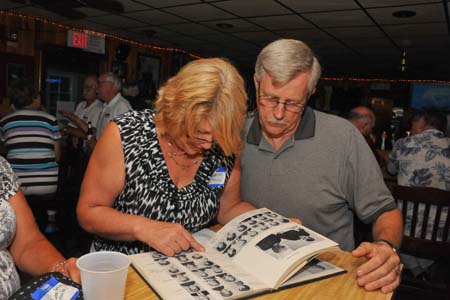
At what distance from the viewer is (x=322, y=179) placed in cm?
151

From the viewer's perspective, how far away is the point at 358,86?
37.1 ft

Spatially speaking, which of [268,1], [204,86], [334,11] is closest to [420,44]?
[334,11]

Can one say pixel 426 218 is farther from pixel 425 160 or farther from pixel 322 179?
pixel 322 179

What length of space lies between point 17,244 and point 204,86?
0.76m

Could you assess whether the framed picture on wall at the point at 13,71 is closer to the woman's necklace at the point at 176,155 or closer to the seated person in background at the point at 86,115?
the seated person in background at the point at 86,115

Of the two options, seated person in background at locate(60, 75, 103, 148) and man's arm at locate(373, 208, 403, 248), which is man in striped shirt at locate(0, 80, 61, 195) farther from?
man's arm at locate(373, 208, 403, 248)

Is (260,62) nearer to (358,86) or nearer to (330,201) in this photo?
(330,201)

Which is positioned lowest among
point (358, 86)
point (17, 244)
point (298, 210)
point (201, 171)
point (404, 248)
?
point (404, 248)

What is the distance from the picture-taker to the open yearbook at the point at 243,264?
0.87 m

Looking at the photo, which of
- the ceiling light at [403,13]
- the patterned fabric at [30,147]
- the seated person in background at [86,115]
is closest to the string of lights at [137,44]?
the seated person in background at [86,115]

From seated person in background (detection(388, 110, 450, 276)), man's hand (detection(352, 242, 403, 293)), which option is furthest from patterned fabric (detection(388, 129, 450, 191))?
man's hand (detection(352, 242, 403, 293))

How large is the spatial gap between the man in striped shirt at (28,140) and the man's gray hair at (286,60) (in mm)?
2819

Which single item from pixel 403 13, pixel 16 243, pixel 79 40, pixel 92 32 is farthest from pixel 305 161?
pixel 92 32

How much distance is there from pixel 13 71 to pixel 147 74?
2.75 m
